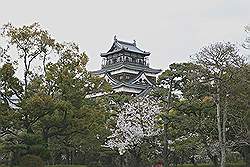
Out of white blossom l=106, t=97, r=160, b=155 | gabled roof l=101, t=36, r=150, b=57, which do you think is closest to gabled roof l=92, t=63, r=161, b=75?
gabled roof l=101, t=36, r=150, b=57

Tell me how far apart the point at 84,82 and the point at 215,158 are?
988 centimetres

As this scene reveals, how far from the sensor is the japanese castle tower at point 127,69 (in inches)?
2107

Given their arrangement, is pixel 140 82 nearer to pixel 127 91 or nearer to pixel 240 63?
pixel 127 91

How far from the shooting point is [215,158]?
29.2 m

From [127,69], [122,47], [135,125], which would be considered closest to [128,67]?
[127,69]

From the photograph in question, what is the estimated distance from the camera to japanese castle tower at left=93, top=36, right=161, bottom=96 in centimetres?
5352

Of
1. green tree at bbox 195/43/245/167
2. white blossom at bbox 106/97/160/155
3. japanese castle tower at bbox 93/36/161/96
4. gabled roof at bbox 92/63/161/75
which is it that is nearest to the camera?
green tree at bbox 195/43/245/167

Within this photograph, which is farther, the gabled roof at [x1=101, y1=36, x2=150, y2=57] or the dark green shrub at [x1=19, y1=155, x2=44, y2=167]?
the gabled roof at [x1=101, y1=36, x2=150, y2=57]

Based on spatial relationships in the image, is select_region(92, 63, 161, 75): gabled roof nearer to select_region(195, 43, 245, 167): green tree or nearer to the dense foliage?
the dense foliage

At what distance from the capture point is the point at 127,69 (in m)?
56.7

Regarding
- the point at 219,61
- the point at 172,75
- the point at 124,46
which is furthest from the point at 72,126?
the point at 124,46

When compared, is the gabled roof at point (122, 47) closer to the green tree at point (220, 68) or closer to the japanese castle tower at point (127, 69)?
the japanese castle tower at point (127, 69)

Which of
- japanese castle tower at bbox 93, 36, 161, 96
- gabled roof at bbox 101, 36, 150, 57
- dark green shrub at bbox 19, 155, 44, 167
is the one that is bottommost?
dark green shrub at bbox 19, 155, 44, 167

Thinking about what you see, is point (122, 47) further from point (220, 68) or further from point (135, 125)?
point (220, 68)
